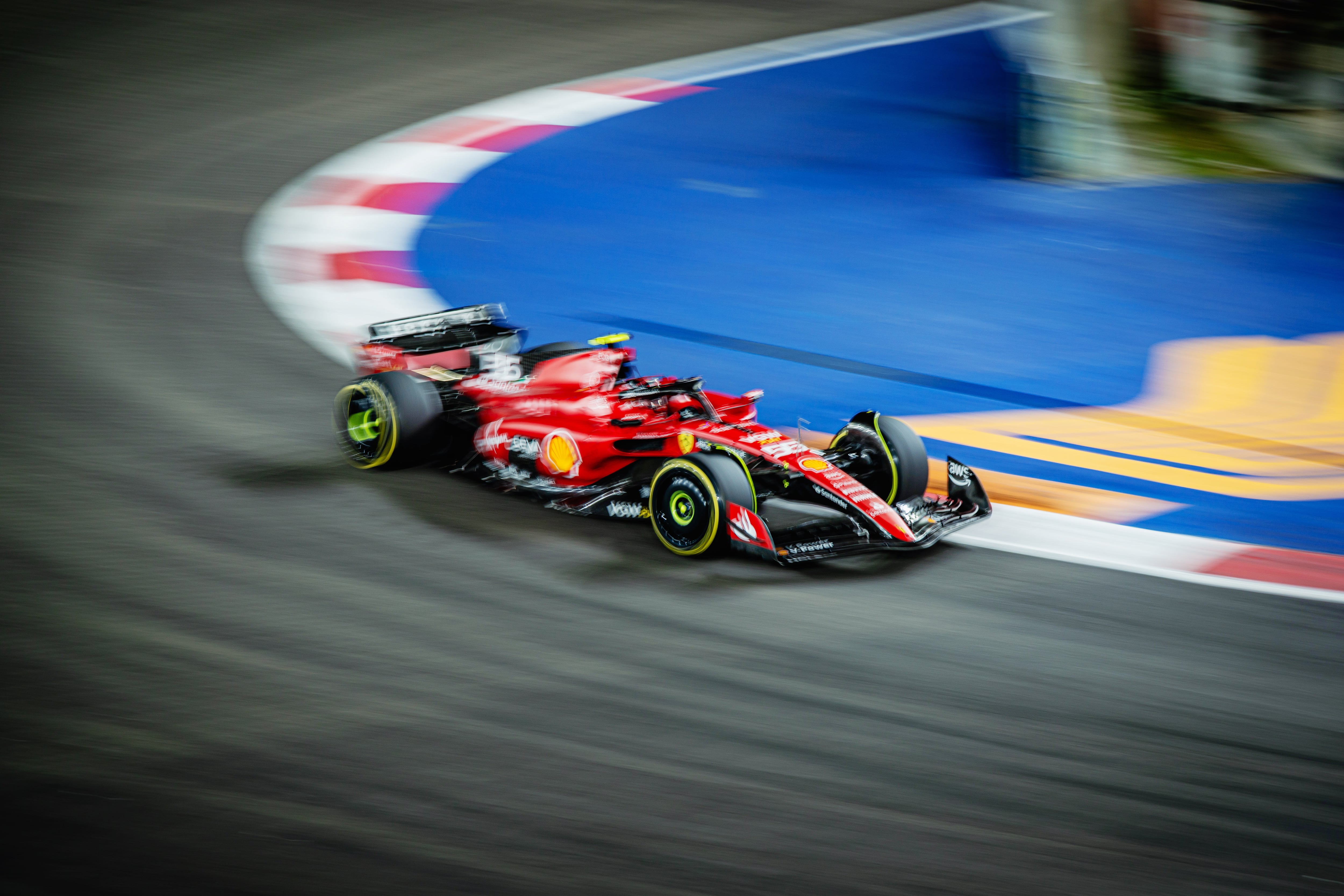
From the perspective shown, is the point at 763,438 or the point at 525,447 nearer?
the point at 763,438

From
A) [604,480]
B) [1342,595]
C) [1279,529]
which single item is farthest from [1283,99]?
[604,480]

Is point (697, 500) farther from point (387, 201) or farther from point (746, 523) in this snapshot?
point (387, 201)

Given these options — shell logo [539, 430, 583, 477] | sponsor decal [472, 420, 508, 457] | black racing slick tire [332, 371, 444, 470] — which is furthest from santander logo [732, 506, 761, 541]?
black racing slick tire [332, 371, 444, 470]

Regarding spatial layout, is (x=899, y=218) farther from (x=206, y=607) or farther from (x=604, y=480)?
(x=206, y=607)

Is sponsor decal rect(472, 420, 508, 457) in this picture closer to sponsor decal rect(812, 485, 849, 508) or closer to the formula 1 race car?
the formula 1 race car

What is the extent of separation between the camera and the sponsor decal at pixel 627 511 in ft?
19.5

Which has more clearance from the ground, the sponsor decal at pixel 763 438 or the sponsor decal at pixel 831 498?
the sponsor decal at pixel 763 438

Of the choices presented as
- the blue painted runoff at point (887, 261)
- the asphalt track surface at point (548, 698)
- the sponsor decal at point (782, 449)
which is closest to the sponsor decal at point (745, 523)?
the asphalt track surface at point (548, 698)

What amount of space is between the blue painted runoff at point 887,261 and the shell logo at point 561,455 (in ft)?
6.12

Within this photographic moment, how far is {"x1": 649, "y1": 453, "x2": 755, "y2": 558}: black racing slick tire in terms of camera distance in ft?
18.0

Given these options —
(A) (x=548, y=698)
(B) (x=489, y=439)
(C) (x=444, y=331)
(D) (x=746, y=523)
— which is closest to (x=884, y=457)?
(D) (x=746, y=523)

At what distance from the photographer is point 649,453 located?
6016 millimetres

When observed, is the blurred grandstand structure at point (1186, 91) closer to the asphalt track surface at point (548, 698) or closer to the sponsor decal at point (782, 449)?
the sponsor decal at point (782, 449)

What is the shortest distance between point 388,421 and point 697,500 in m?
1.75
